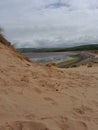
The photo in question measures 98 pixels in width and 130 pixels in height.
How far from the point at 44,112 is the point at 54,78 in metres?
2.66

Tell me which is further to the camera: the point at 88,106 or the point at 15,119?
the point at 88,106

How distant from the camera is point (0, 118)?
4.99m

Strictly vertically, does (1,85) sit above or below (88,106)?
above

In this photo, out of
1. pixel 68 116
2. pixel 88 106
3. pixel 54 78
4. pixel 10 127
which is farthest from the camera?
pixel 54 78

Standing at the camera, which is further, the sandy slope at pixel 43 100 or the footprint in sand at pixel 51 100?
the footprint in sand at pixel 51 100

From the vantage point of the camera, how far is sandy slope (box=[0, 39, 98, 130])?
4.99 m

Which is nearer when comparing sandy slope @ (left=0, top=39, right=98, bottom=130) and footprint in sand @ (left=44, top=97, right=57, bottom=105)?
sandy slope @ (left=0, top=39, right=98, bottom=130)

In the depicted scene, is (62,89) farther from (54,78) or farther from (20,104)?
(20,104)

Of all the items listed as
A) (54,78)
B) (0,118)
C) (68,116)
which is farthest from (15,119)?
(54,78)

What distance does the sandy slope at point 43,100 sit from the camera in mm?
4988

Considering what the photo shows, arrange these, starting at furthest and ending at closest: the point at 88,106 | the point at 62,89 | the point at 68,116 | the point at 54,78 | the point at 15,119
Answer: the point at 54,78
the point at 62,89
the point at 88,106
the point at 68,116
the point at 15,119

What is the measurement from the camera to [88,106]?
6.03 m

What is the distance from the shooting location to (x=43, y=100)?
607 cm

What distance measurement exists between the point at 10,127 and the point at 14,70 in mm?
2903
